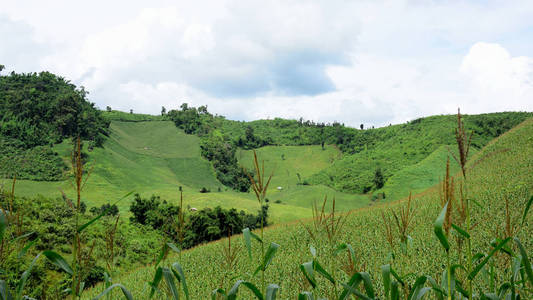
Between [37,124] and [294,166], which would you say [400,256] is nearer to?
[37,124]

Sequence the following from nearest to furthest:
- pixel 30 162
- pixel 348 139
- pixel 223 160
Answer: pixel 30 162, pixel 223 160, pixel 348 139

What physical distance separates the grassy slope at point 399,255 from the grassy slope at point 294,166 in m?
46.2

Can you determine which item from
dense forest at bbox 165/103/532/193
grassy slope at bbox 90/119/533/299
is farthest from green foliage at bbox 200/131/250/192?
grassy slope at bbox 90/119/533/299

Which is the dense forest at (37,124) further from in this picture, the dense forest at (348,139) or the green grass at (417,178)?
the green grass at (417,178)

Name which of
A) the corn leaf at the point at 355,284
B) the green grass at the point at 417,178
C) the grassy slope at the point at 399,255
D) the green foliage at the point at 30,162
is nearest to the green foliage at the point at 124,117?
the green foliage at the point at 30,162

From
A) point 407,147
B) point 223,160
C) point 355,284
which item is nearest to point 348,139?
point 407,147

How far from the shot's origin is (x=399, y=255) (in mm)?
8750

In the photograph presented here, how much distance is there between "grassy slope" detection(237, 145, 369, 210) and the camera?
68.9 metres

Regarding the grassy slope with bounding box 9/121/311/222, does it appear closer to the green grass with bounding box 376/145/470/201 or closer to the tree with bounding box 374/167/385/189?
the green grass with bounding box 376/145/470/201

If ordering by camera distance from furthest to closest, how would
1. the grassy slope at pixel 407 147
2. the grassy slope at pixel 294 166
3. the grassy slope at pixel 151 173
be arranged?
the grassy slope at pixel 294 166, the grassy slope at pixel 407 147, the grassy slope at pixel 151 173

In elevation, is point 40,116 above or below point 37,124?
above

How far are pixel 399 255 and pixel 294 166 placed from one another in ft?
298

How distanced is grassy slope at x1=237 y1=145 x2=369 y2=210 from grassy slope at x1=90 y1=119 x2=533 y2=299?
152 feet

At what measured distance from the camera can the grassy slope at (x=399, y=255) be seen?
711 centimetres
